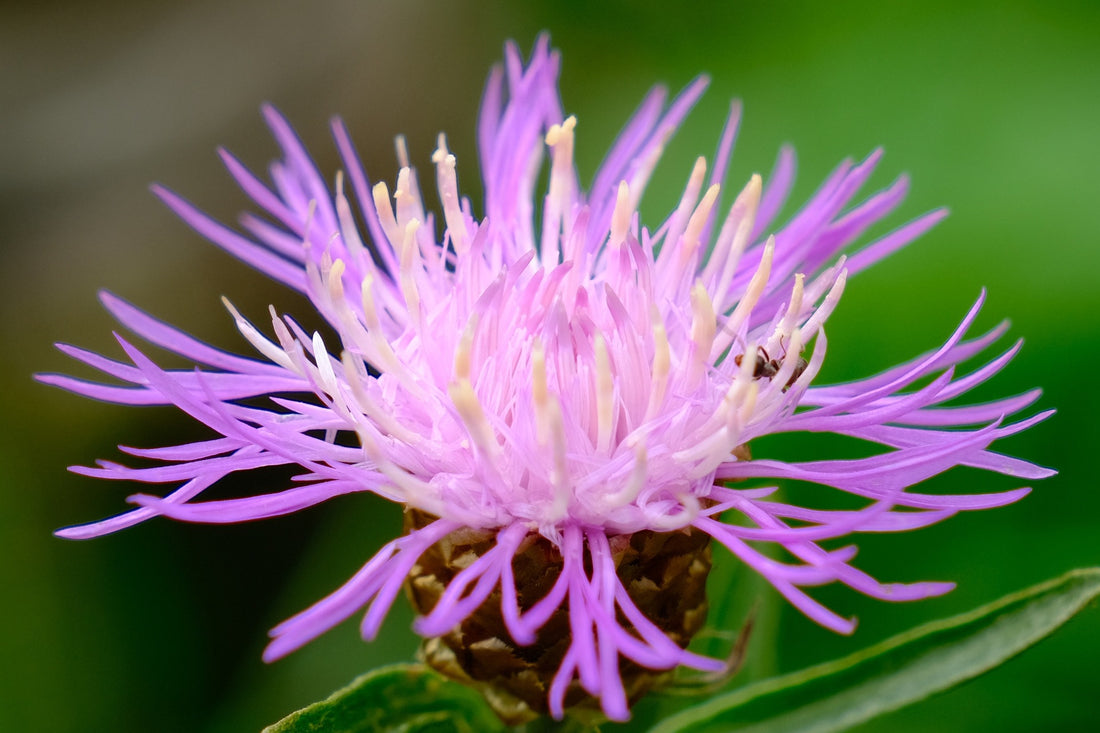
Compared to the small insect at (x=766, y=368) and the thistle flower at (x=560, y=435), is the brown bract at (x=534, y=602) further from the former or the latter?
the small insect at (x=766, y=368)

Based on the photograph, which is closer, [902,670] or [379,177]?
[902,670]

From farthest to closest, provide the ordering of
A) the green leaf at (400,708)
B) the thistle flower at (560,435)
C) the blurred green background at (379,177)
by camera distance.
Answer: the blurred green background at (379,177)
the green leaf at (400,708)
the thistle flower at (560,435)

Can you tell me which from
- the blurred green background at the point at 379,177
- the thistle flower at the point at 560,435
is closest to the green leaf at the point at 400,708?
the thistle flower at the point at 560,435

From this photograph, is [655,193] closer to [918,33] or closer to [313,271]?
[918,33]

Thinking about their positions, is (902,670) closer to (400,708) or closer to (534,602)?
(534,602)

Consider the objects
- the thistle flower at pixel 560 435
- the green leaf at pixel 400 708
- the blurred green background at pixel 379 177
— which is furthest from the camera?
the blurred green background at pixel 379 177

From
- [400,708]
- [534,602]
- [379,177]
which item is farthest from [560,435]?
[379,177]
